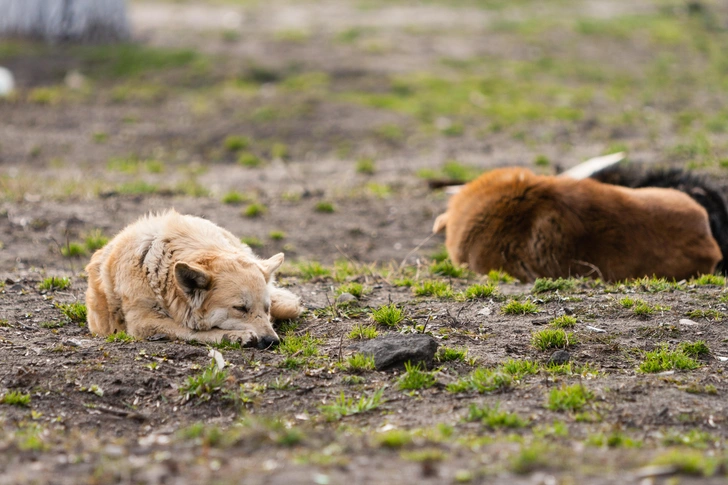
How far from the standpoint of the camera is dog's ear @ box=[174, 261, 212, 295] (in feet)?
18.6

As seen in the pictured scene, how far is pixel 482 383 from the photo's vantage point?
511cm

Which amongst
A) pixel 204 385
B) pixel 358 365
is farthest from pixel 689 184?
pixel 204 385

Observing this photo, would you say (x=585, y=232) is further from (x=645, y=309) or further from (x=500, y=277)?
(x=645, y=309)

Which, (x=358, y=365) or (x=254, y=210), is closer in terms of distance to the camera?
(x=358, y=365)

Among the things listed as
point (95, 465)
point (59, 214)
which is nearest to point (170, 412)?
point (95, 465)

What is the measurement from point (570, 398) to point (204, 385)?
2304 millimetres

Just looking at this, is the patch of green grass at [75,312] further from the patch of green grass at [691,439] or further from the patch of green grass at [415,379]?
the patch of green grass at [691,439]

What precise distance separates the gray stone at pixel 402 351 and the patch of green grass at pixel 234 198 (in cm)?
557

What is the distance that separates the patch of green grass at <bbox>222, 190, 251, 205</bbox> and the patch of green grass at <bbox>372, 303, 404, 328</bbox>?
488 cm

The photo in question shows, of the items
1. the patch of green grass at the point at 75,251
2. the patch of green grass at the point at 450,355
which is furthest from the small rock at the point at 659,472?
the patch of green grass at the point at 75,251

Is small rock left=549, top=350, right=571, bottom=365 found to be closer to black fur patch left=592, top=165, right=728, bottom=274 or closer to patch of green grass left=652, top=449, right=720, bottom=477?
patch of green grass left=652, top=449, right=720, bottom=477

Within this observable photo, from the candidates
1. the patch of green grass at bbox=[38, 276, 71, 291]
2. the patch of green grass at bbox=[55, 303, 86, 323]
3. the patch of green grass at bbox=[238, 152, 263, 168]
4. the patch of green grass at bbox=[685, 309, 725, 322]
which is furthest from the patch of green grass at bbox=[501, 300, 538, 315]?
the patch of green grass at bbox=[238, 152, 263, 168]

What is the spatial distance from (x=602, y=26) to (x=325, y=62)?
353 inches

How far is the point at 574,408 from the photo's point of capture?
475cm
